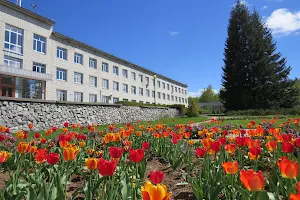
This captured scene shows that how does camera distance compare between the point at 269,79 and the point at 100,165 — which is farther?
the point at 269,79

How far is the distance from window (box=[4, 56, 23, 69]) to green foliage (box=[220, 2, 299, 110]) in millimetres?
27711

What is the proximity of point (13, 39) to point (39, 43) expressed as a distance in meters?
3.26

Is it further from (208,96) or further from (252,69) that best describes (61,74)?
(208,96)

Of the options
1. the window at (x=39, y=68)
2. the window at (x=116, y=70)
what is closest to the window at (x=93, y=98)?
the window at (x=116, y=70)

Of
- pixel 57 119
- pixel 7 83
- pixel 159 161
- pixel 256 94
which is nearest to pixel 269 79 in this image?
pixel 256 94

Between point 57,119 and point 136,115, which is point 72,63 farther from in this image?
point 57,119

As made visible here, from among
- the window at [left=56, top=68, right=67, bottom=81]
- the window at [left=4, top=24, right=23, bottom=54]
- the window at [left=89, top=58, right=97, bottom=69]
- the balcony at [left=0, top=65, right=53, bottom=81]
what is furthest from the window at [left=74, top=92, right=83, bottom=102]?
the window at [left=4, top=24, right=23, bottom=54]

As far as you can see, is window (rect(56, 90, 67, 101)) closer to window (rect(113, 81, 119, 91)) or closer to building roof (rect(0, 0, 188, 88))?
building roof (rect(0, 0, 188, 88))

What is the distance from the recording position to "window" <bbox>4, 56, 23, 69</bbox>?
2559 cm

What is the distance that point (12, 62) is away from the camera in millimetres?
26188

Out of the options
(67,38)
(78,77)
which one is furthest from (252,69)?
(67,38)

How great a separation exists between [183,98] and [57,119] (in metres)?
61.5

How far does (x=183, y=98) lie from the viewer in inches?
2968

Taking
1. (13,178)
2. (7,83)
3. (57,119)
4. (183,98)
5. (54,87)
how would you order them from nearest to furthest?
(13,178) → (57,119) → (7,83) → (54,87) → (183,98)
